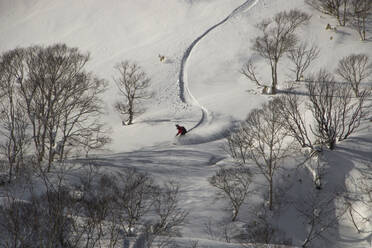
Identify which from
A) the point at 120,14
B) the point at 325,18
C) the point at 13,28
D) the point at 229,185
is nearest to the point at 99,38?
the point at 120,14

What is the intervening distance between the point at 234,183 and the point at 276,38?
21617 mm

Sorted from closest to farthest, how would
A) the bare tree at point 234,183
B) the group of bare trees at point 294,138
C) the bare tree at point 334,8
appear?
the bare tree at point 234,183 < the group of bare trees at point 294,138 < the bare tree at point 334,8

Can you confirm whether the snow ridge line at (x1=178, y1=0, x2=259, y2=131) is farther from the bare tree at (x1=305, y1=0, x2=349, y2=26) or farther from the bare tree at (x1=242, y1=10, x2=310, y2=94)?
the bare tree at (x1=305, y1=0, x2=349, y2=26)

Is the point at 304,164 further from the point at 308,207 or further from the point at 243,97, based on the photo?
the point at 243,97

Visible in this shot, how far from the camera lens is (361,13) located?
40.3m

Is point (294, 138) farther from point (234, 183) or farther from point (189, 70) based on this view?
point (189, 70)

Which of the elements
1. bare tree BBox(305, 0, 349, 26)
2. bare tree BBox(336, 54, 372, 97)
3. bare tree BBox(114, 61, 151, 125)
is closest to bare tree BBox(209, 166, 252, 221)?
bare tree BBox(336, 54, 372, 97)

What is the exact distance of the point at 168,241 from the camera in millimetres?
14125

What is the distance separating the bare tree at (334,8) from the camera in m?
42.5

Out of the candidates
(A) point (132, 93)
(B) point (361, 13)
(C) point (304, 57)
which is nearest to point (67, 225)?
(A) point (132, 93)

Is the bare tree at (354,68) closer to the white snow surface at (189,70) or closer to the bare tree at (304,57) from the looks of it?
the white snow surface at (189,70)

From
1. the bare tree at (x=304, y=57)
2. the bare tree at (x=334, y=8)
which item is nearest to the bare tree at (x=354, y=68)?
the bare tree at (x=304, y=57)

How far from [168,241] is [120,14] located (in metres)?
53.8

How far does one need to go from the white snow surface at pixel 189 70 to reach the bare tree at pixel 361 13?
1162mm
